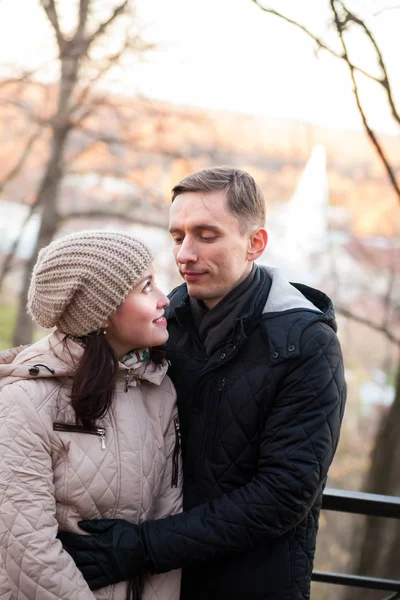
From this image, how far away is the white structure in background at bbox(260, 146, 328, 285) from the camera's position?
1009 cm

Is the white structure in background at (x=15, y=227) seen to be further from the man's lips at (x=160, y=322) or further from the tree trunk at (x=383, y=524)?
the man's lips at (x=160, y=322)

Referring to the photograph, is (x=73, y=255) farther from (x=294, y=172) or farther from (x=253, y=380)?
(x=294, y=172)

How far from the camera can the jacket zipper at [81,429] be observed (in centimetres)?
183

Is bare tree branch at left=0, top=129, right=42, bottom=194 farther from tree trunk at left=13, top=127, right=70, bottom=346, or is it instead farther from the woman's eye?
the woman's eye

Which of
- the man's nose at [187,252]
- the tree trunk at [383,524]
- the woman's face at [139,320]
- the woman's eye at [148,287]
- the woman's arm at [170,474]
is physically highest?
the man's nose at [187,252]

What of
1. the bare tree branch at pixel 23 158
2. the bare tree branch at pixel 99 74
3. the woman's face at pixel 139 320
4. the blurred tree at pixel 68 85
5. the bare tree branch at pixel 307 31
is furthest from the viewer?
the bare tree branch at pixel 23 158

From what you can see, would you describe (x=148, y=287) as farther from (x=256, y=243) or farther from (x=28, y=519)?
(x=28, y=519)

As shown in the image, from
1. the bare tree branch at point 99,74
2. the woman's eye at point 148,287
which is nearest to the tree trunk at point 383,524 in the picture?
the woman's eye at point 148,287

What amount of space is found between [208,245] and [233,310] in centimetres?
21

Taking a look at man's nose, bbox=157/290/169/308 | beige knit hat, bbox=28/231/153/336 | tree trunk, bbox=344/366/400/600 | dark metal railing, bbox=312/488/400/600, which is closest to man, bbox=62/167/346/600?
→ man's nose, bbox=157/290/169/308

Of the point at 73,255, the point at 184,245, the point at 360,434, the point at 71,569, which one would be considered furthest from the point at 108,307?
the point at 360,434

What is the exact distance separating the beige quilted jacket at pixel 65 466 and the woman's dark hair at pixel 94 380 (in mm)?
31

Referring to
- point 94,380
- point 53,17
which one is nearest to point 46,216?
point 53,17

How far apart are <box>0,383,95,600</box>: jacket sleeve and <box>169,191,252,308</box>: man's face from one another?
0.65 meters
